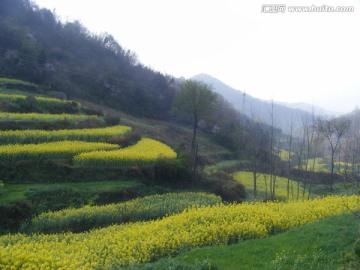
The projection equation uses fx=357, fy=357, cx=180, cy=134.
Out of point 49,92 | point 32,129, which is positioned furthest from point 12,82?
point 32,129

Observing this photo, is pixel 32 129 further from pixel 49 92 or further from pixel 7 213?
pixel 49 92

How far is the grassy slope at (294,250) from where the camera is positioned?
8.09 m

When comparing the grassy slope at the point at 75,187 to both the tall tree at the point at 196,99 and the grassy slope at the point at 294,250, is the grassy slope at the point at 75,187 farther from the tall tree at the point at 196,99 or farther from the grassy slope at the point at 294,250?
the tall tree at the point at 196,99

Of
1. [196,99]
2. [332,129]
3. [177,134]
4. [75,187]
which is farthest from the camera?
[177,134]

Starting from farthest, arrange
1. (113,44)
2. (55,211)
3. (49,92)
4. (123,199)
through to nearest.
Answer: (113,44), (49,92), (123,199), (55,211)

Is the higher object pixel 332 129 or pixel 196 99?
pixel 196 99

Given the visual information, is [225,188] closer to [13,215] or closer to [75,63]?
[13,215]

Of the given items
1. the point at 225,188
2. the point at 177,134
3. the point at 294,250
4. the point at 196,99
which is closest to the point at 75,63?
the point at 177,134

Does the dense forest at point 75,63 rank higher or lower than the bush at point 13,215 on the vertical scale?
higher

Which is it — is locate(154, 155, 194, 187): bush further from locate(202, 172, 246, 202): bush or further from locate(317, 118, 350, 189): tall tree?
locate(317, 118, 350, 189): tall tree

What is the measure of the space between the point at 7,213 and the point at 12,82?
989 inches

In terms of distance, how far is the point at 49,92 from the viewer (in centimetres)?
3838

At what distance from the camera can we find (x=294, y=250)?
8.78 meters

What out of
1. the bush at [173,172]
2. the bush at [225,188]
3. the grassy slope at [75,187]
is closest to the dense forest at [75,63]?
the bush at [173,172]
